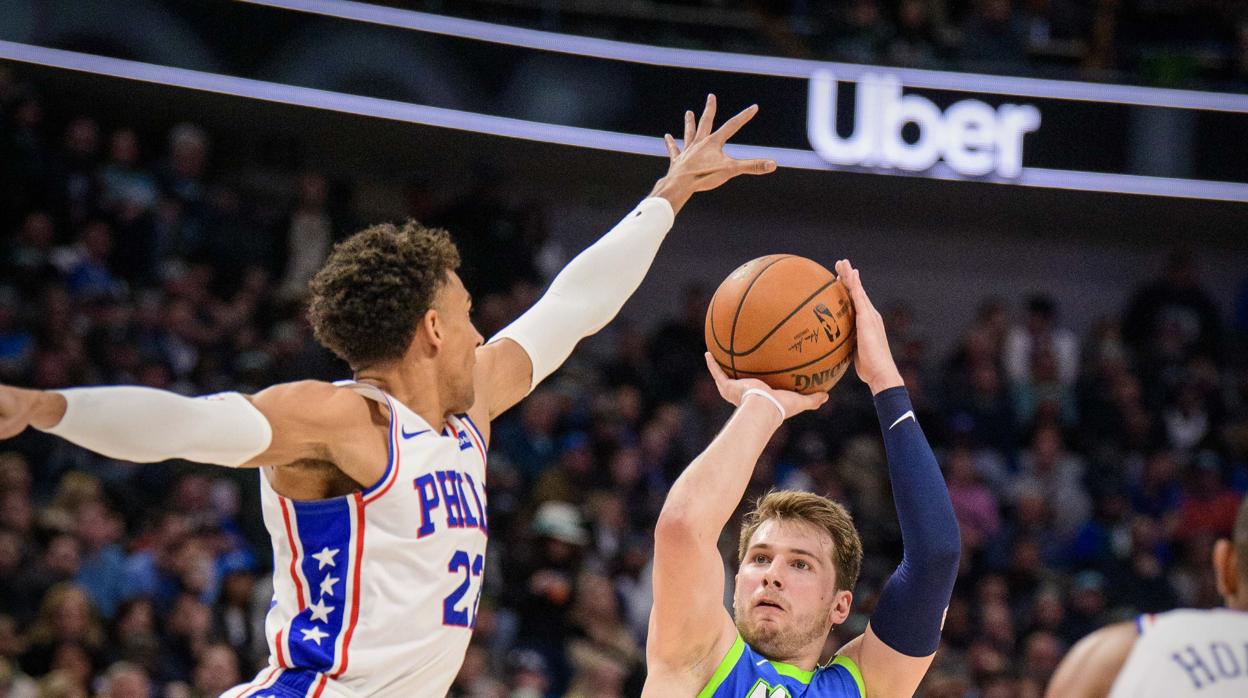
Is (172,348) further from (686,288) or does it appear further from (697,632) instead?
(697,632)

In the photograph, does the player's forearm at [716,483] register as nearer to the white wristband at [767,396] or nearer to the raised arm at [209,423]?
the white wristband at [767,396]

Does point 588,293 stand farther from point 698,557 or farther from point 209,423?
point 209,423

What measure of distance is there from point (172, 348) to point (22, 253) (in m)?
1.01

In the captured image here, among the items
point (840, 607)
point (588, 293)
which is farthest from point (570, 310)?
point (840, 607)

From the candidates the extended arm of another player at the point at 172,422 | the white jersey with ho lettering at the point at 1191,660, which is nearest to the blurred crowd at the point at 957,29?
the extended arm of another player at the point at 172,422

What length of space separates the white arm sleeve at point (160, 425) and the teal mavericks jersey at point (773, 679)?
124cm

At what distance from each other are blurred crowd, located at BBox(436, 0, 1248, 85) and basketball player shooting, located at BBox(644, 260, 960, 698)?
7.15m

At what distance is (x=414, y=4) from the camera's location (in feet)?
33.0

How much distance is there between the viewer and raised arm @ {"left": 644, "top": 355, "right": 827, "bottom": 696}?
126 inches

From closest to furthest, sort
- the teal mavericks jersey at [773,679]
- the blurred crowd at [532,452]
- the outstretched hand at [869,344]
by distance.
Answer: the teal mavericks jersey at [773,679] → the outstretched hand at [869,344] → the blurred crowd at [532,452]

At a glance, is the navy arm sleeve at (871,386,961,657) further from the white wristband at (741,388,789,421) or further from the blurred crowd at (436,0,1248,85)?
the blurred crowd at (436,0,1248,85)

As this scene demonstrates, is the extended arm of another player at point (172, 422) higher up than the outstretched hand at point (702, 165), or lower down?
lower down

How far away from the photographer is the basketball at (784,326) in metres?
3.65

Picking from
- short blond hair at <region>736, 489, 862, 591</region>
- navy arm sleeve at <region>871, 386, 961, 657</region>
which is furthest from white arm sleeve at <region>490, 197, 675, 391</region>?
navy arm sleeve at <region>871, 386, 961, 657</region>
